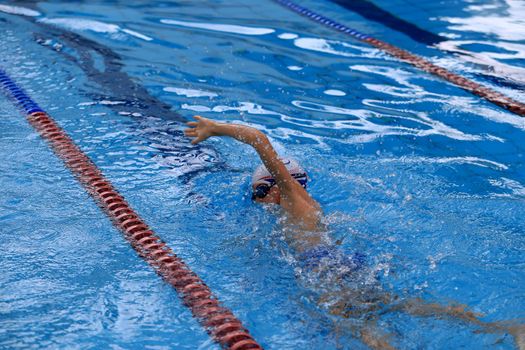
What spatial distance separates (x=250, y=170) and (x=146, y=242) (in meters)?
1.18

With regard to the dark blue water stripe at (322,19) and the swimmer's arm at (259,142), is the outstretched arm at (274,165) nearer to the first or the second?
the swimmer's arm at (259,142)

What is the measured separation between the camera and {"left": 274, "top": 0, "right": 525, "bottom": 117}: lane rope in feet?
18.7

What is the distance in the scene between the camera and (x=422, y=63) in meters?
6.61

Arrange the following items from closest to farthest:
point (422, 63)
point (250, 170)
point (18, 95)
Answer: point (250, 170)
point (18, 95)
point (422, 63)

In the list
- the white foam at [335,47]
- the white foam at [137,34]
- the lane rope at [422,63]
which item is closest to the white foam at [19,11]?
the white foam at [137,34]

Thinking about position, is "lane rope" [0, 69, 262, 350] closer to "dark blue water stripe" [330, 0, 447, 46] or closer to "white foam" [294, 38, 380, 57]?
"white foam" [294, 38, 380, 57]

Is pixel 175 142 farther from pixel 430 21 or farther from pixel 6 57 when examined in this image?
pixel 430 21

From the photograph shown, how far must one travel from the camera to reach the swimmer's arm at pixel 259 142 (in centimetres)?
332

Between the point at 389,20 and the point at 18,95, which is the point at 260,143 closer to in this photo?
the point at 18,95

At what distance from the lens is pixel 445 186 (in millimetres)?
4395

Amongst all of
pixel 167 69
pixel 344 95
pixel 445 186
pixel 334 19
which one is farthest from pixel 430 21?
pixel 445 186

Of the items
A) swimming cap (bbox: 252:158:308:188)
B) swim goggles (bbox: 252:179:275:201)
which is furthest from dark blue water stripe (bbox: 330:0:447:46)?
swim goggles (bbox: 252:179:275:201)

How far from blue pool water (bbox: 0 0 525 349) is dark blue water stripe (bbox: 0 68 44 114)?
0.26 ft

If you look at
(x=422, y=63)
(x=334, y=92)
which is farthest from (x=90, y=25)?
(x=422, y=63)
